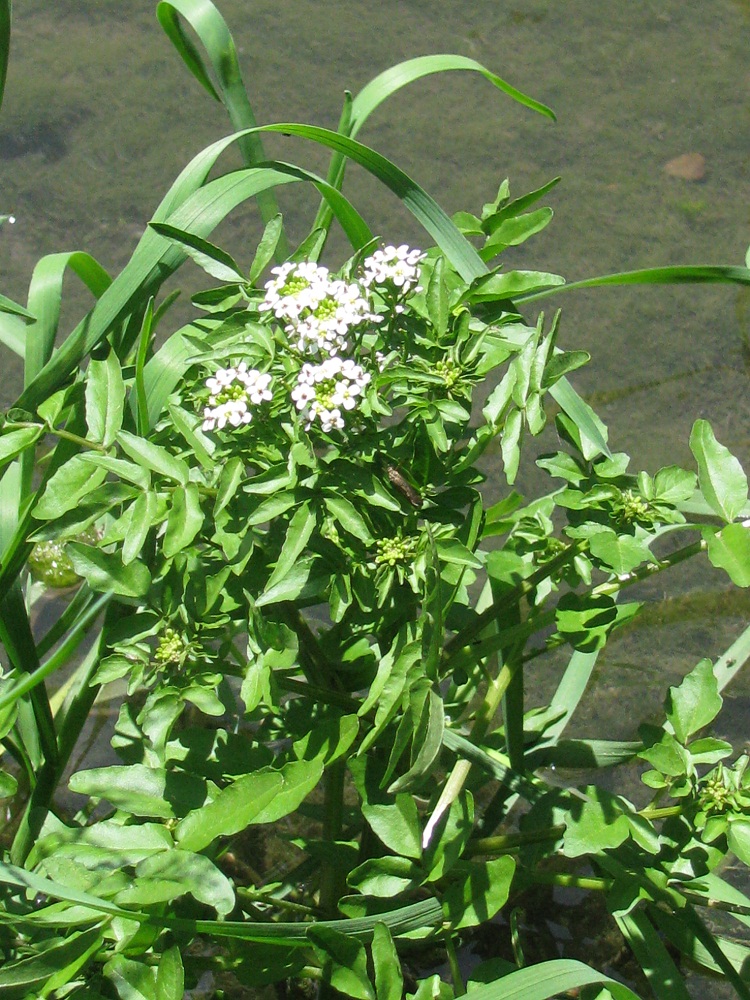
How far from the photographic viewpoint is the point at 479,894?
1.21 meters

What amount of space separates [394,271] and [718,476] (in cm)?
42

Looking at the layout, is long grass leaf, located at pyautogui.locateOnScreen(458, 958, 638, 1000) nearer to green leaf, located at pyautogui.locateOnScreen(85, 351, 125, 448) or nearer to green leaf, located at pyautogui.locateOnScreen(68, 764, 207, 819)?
green leaf, located at pyautogui.locateOnScreen(68, 764, 207, 819)

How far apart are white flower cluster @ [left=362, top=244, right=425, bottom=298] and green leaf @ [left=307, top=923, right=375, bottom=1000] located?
67cm

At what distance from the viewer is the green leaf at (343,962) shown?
1.14 m

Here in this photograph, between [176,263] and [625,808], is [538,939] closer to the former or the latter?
[625,808]

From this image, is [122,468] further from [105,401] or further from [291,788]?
[291,788]

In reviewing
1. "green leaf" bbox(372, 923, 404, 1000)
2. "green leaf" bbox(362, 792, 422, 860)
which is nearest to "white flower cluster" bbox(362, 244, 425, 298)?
"green leaf" bbox(362, 792, 422, 860)

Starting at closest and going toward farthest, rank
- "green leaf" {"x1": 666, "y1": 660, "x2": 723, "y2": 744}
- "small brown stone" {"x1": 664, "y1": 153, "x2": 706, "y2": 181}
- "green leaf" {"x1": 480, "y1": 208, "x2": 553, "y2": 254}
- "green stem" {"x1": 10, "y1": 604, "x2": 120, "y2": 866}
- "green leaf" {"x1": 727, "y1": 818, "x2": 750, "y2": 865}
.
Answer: "green leaf" {"x1": 727, "y1": 818, "x2": 750, "y2": 865}
"green leaf" {"x1": 666, "y1": 660, "x2": 723, "y2": 744}
"green leaf" {"x1": 480, "y1": 208, "x2": 553, "y2": 254}
"green stem" {"x1": 10, "y1": 604, "x2": 120, "y2": 866}
"small brown stone" {"x1": 664, "y1": 153, "x2": 706, "y2": 181}

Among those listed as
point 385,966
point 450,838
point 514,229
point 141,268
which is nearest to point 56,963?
point 385,966

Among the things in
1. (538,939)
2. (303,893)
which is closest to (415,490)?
(303,893)

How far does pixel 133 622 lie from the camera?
1221mm

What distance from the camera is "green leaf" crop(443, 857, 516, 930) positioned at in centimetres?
120

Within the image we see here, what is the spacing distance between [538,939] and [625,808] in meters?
0.63

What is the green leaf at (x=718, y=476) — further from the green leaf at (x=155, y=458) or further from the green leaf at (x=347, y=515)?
the green leaf at (x=155, y=458)
